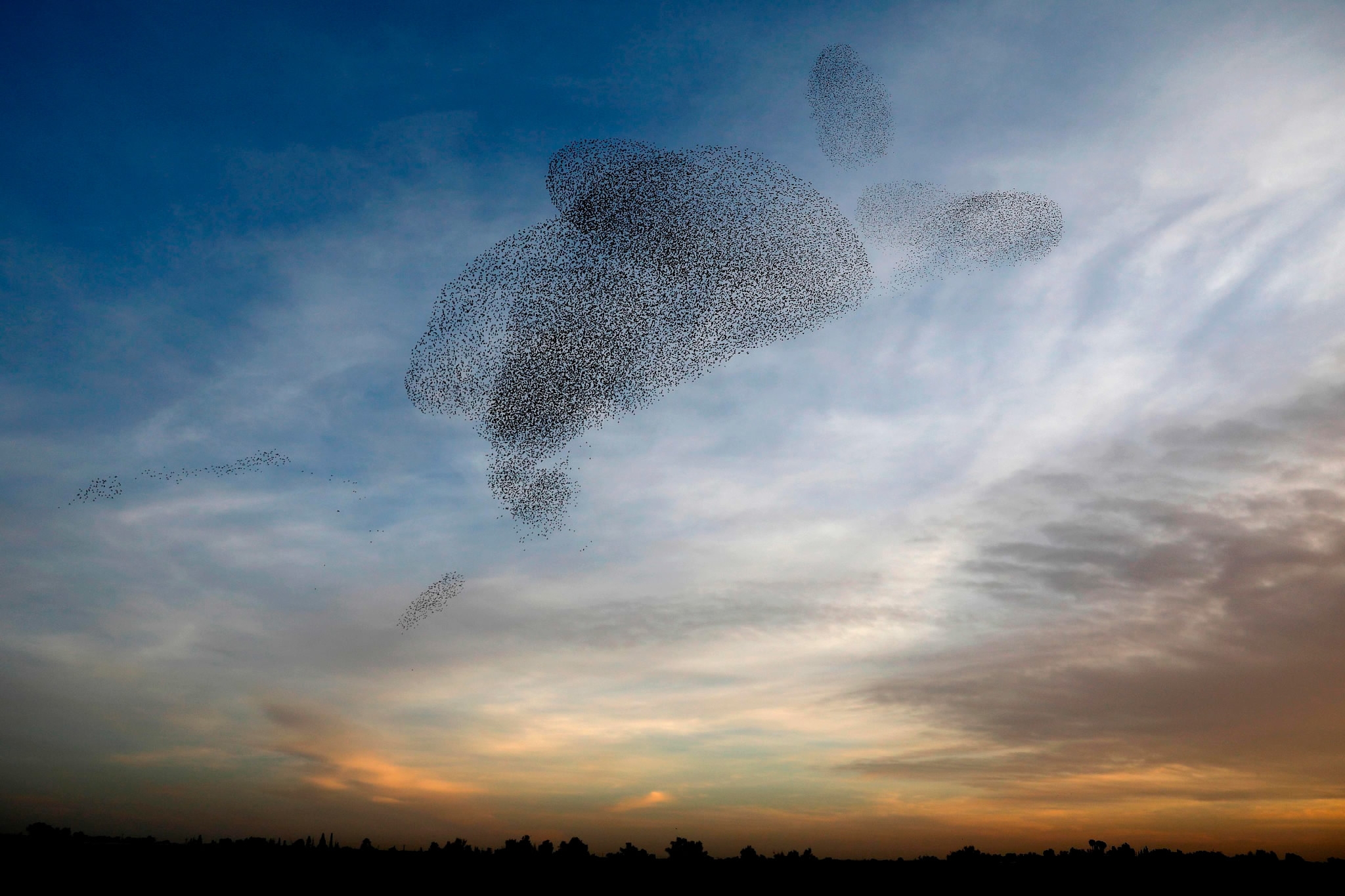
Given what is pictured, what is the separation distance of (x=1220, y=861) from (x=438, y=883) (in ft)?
139

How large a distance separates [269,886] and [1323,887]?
151 ft

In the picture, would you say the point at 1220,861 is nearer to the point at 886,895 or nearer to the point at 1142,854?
the point at 1142,854

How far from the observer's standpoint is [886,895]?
116ft

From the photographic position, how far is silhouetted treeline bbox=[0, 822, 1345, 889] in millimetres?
26281

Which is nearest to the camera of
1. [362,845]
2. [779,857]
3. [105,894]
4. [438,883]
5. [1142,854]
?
[105,894]

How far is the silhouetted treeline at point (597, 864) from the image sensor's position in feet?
86.2

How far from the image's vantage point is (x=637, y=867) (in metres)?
33.6

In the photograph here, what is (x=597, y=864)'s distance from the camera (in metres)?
32.8

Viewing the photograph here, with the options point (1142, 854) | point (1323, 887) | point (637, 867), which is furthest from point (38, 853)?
point (1323, 887)

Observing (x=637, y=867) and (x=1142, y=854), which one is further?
(x=1142, y=854)

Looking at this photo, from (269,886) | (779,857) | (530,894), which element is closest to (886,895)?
(779,857)

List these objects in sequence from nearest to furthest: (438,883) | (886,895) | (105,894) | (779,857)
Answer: (105,894) → (438,883) → (886,895) → (779,857)

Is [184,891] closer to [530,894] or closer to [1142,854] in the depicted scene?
[530,894]

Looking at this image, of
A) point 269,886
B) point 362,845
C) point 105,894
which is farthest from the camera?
point 362,845
